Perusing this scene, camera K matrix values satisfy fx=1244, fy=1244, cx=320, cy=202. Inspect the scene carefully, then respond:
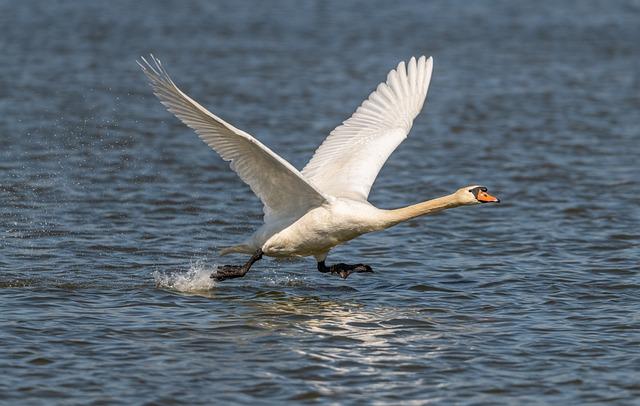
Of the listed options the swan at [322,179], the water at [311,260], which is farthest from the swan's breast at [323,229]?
the water at [311,260]

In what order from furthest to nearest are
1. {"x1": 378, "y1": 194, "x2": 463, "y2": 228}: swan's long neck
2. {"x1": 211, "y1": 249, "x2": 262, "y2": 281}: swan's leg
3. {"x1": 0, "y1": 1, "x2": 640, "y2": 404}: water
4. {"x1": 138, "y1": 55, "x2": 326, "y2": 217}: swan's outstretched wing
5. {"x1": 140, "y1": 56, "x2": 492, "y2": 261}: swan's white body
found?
1. {"x1": 211, "y1": 249, "x2": 262, "y2": 281}: swan's leg
2. {"x1": 378, "y1": 194, "x2": 463, "y2": 228}: swan's long neck
3. {"x1": 140, "y1": 56, "x2": 492, "y2": 261}: swan's white body
4. {"x1": 138, "y1": 55, "x2": 326, "y2": 217}: swan's outstretched wing
5. {"x1": 0, "y1": 1, "x2": 640, "y2": 404}: water

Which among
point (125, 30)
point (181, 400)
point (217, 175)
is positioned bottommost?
point (181, 400)

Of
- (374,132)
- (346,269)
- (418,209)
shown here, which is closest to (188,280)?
(346,269)

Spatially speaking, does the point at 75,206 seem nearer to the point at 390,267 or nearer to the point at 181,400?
the point at 390,267

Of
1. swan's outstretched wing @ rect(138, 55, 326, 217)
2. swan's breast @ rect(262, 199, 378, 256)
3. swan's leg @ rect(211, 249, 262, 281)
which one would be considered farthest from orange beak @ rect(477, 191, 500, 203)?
swan's leg @ rect(211, 249, 262, 281)

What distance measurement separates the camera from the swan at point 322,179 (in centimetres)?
1001

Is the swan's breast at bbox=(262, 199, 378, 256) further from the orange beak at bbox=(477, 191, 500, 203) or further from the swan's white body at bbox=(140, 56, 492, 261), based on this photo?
the orange beak at bbox=(477, 191, 500, 203)

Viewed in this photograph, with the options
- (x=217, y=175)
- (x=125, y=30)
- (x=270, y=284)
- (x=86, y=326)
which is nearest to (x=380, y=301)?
(x=270, y=284)

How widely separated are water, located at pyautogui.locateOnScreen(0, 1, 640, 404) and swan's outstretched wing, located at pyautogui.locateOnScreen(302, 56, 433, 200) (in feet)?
3.40

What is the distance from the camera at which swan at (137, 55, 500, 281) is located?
1001 centimetres

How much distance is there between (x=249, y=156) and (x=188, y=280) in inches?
65.7

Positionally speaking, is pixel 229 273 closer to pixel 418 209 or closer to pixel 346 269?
pixel 346 269

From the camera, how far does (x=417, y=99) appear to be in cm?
1266

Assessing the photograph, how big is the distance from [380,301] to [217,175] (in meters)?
5.92
